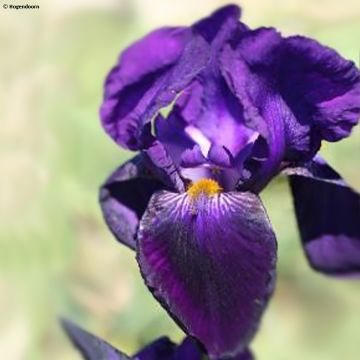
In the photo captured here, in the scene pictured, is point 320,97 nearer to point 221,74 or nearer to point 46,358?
point 221,74

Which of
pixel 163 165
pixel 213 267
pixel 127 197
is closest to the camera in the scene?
pixel 213 267

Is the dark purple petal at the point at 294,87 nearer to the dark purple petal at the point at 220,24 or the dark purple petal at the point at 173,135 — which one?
the dark purple petal at the point at 220,24

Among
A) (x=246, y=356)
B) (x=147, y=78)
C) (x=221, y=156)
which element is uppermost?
(x=147, y=78)

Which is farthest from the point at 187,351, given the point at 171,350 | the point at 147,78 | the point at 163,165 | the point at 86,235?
the point at 86,235

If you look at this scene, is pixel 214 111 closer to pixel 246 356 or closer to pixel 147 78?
pixel 147 78

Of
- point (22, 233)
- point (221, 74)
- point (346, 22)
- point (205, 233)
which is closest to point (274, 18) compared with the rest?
point (346, 22)

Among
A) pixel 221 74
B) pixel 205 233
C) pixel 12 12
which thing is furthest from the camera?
pixel 12 12

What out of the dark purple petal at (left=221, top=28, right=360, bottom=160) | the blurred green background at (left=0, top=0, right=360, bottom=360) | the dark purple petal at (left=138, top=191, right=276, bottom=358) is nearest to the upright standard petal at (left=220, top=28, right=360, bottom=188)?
the dark purple petal at (left=221, top=28, right=360, bottom=160)
